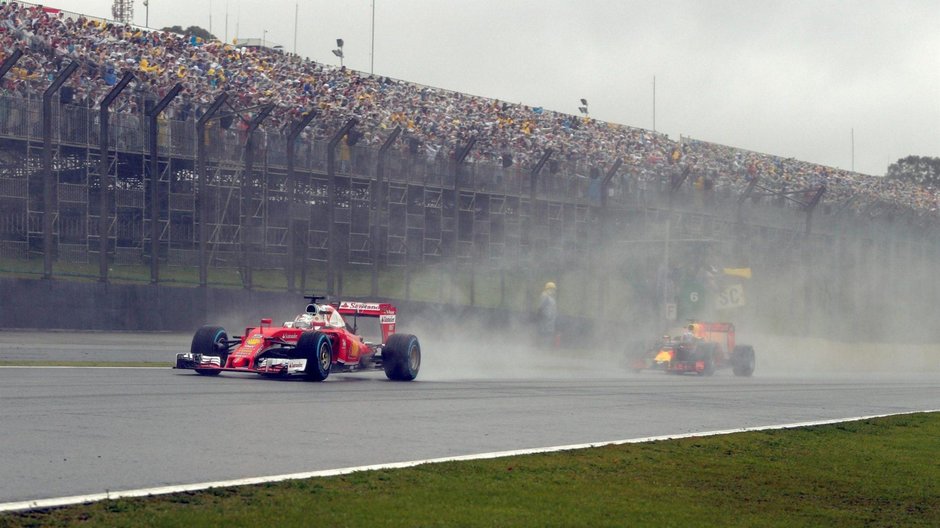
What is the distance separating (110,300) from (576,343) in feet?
46.1

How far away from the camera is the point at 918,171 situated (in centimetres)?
9856

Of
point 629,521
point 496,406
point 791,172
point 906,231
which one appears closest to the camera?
point 629,521

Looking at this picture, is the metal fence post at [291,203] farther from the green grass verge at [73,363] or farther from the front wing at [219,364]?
the front wing at [219,364]

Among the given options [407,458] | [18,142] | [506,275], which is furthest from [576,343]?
[407,458]

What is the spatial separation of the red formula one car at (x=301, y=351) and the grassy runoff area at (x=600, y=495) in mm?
6886

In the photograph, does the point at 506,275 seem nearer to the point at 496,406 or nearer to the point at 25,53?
the point at 25,53

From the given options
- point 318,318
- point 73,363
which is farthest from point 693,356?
point 73,363

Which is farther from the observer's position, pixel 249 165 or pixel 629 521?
pixel 249 165

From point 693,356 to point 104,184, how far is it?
14036 millimetres

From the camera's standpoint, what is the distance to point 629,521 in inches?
284

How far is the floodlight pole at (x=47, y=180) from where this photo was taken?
23.5 metres

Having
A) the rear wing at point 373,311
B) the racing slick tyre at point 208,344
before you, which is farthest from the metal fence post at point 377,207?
the racing slick tyre at point 208,344

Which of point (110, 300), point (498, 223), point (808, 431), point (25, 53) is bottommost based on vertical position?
point (808, 431)

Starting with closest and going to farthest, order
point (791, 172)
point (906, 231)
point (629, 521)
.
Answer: point (629, 521) < point (906, 231) < point (791, 172)
